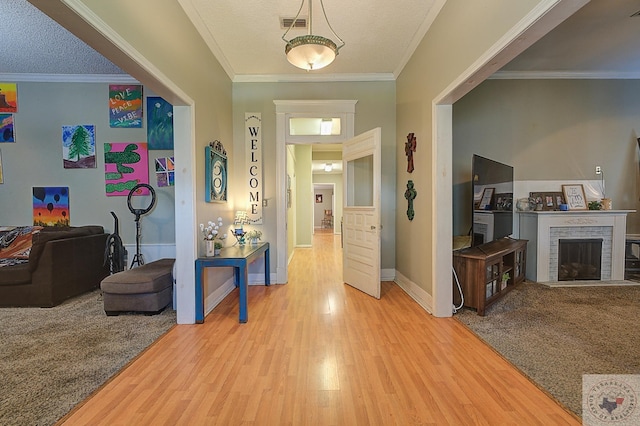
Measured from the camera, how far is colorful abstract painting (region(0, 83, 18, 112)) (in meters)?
4.22

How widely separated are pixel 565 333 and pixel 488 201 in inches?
58.1

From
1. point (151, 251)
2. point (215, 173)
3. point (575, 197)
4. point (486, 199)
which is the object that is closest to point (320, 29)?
point (215, 173)

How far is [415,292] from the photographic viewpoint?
349 centimetres

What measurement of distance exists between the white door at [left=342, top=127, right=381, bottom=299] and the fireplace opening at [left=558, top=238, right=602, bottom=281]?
299cm

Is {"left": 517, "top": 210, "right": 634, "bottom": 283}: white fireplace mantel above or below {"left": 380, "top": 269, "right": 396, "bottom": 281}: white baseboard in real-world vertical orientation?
above

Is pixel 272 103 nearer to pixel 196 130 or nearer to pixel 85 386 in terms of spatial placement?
pixel 196 130

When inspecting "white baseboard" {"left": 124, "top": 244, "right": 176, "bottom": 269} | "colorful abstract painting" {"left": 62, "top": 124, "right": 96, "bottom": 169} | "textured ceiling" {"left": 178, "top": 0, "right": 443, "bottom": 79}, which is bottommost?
"white baseboard" {"left": 124, "top": 244, "right": 176, "bottom": 269}

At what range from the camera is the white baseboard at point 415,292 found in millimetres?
3111

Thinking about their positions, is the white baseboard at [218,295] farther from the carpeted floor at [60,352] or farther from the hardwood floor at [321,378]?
the carpeted floor at [60,352]

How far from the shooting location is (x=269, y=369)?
6.68 feet

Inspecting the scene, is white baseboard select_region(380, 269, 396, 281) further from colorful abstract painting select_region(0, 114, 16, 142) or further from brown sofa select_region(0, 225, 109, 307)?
colorful abstract painting select_region(0, 114, 16, 142)

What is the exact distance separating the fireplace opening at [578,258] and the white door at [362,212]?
9.82 feet

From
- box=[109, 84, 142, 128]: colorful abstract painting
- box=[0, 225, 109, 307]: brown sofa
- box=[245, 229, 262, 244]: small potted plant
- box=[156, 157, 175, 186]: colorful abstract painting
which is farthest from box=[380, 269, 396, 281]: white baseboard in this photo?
box=[109, 84, 142, 128]: colorful abstract painting

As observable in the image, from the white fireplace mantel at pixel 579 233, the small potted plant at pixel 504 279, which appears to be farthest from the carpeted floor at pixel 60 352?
the white fireplace mantel at pixel 579 233
